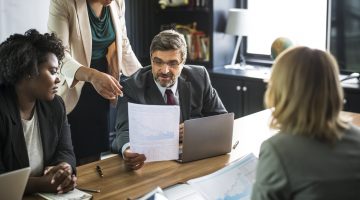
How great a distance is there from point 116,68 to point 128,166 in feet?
3.29

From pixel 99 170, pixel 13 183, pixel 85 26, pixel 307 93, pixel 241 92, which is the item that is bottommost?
pixel 241 92

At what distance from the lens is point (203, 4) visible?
421 cm

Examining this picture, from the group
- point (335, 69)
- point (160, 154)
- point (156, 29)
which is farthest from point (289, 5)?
point (335, 69)

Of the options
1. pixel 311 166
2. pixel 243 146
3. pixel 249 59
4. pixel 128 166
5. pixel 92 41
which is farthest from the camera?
pixel 249 59

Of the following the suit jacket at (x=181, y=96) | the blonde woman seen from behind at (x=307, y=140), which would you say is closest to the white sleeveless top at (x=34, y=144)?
the suit jacket at (x=181, y=96)

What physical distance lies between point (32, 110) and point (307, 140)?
1.11m

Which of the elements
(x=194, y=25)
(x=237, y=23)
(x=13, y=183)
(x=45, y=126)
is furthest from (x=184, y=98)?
(x=194, y=25)

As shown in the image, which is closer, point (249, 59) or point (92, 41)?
point (92, 41)

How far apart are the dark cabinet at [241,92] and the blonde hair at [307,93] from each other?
8.78 ft

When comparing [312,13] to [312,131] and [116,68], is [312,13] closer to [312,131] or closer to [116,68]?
[116,68]

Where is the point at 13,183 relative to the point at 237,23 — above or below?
below

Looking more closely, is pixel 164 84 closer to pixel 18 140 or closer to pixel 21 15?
pixel 18 140

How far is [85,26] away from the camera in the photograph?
2.50 meters

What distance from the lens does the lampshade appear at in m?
4.02
